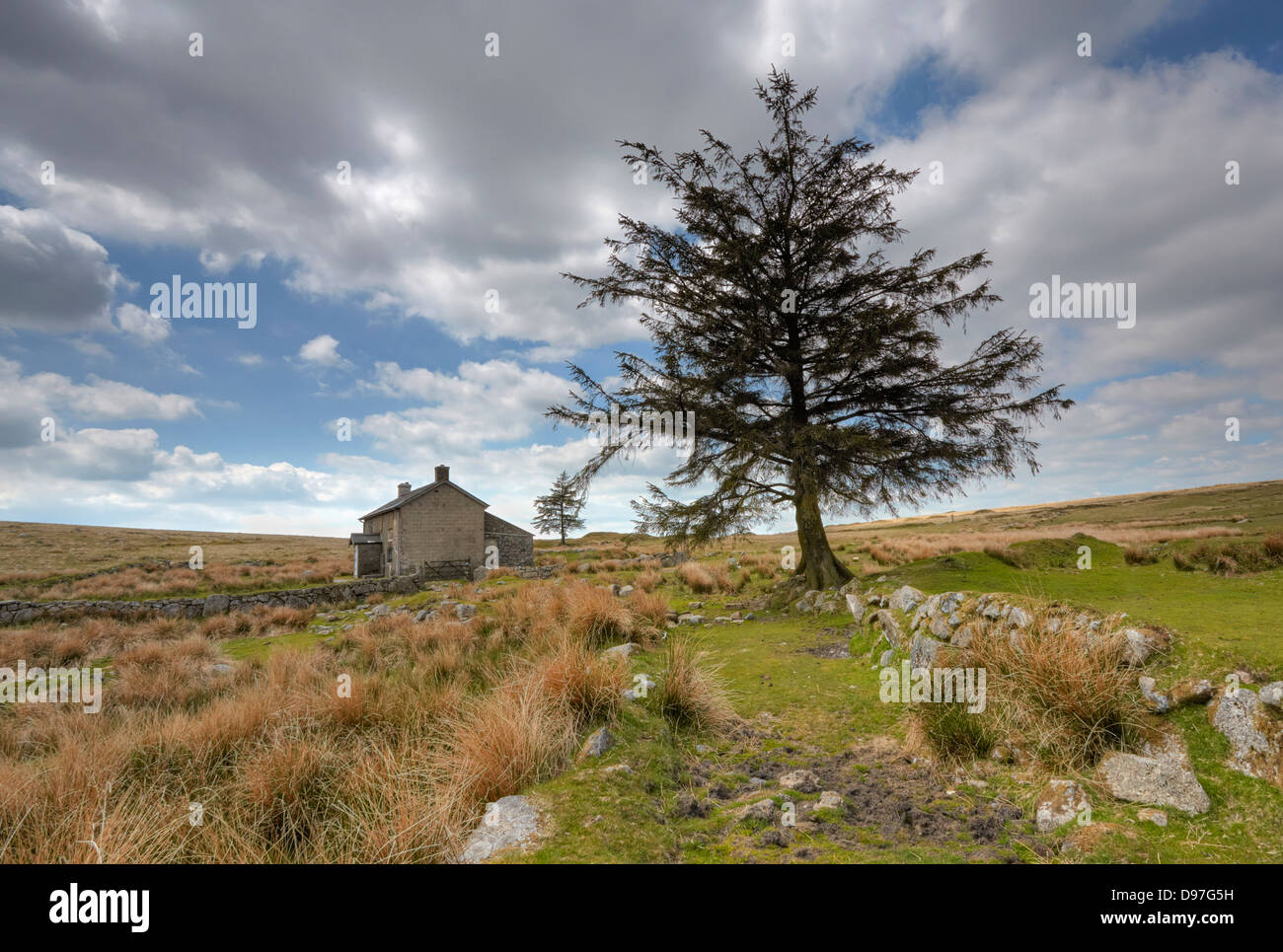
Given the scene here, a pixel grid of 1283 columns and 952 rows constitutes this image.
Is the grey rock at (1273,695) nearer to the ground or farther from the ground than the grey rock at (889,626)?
farther from the ground

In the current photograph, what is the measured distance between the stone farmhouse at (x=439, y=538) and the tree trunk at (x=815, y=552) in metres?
28.1

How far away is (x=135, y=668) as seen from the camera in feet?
32.7

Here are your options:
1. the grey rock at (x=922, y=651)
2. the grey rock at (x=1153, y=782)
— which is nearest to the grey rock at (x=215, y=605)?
the grey rock at (x=922, y=651)

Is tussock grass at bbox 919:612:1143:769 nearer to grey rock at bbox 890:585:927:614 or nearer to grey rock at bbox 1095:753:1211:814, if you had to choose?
grey rock at bbox 1095:753:1211:814

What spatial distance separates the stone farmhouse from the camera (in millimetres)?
36062

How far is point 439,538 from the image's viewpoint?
37.1 meters

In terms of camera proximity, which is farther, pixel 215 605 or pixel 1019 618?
pixel 215 605

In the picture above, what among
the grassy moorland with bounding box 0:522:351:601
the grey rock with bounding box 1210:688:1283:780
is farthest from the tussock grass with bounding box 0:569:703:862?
the grassy moorland with bounding box 0:522:351:601

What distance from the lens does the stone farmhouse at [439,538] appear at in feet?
118

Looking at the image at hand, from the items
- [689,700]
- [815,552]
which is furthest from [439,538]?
[689,700]

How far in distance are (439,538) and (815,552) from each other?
30432 millimetres

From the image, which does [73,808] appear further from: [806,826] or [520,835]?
[806,826]

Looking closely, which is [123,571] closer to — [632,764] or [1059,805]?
[632,764]

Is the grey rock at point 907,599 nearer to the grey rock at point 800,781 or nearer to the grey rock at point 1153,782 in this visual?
the grey rock at point 1153,782
